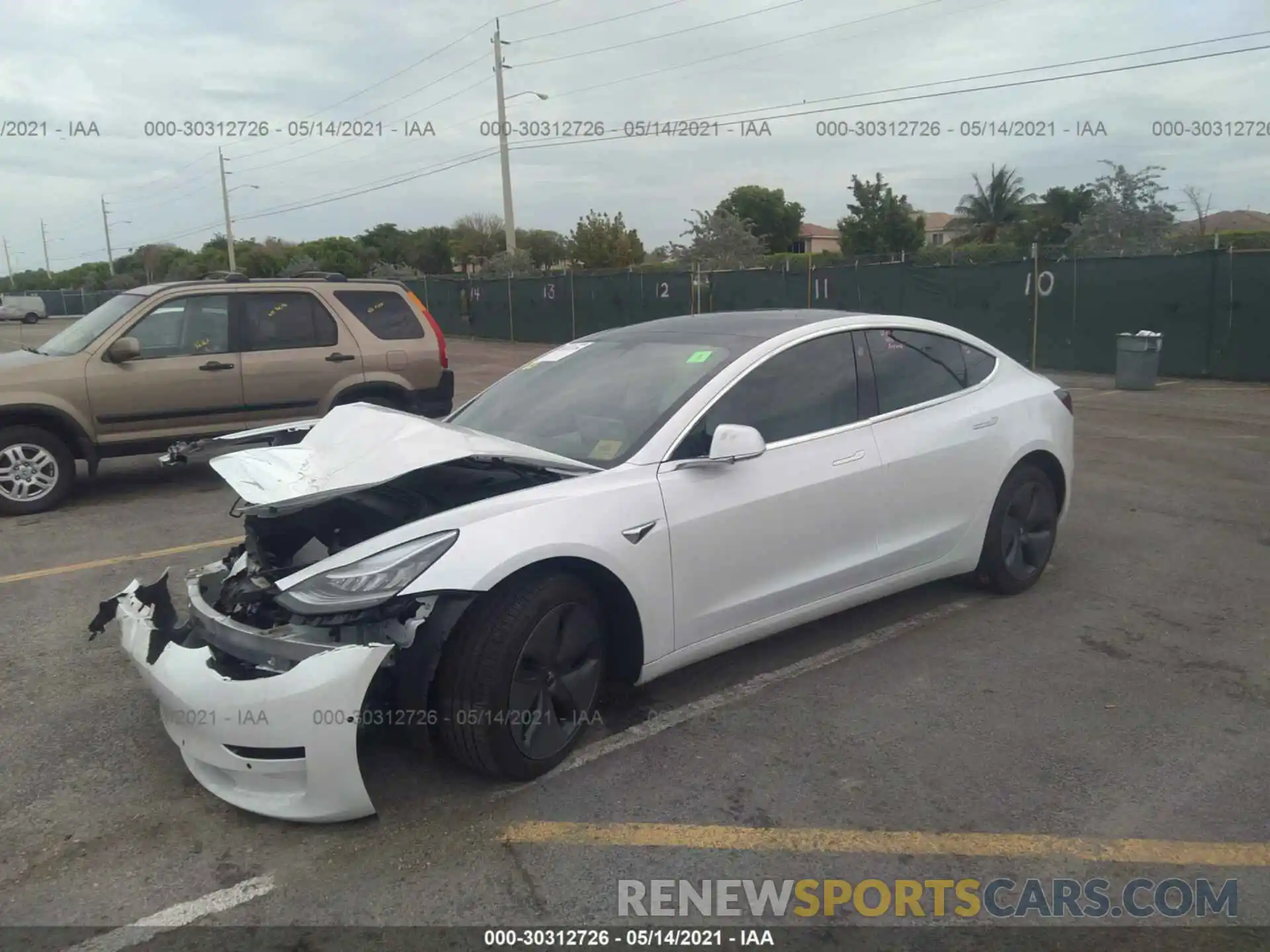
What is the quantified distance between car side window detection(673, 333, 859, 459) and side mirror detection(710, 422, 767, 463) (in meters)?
0.16

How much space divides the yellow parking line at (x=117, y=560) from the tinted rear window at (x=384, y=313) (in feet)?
9.62

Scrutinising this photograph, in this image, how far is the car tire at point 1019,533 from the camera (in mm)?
5211

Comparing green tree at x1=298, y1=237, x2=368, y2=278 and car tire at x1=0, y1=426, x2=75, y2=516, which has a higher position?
green tree at x1=298, y1=237, x2=368, y2=278

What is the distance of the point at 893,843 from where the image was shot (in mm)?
3146

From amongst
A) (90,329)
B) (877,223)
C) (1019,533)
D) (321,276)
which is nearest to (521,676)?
(1019,533)

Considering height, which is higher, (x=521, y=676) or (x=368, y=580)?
(x=368, y=580)

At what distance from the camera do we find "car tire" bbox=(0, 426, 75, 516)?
25.1 feet

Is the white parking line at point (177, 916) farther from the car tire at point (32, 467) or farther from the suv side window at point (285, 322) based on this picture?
the suv side window at point (285, 322)

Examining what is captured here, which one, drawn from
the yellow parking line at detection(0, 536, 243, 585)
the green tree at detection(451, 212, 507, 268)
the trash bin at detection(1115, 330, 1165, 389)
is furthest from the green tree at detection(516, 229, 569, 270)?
the yellow parking line at detection(0, 536, 243, 585)

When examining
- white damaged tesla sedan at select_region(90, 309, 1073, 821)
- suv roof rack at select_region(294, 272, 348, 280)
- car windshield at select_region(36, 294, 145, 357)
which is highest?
suv roof rack at select_region(294, 272, 348, 280)

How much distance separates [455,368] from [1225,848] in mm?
19258

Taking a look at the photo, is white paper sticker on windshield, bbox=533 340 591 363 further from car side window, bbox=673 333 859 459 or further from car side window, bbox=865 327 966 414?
car side window, bbox=865 327 966 414

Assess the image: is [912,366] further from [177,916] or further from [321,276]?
[321,276]

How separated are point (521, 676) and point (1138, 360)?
14.0 meters
